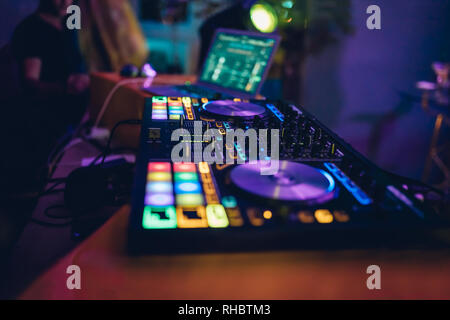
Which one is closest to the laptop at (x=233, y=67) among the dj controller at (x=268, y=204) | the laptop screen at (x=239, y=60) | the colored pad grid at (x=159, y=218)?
the laptop screen at (x=239, y=60)

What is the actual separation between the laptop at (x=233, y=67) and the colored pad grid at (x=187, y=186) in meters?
0.62

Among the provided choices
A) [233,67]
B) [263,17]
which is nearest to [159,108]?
[233,67]

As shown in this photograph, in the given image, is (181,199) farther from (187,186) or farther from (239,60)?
(239,60)

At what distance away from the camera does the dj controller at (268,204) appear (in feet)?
1.34

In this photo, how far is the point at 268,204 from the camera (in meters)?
0.45

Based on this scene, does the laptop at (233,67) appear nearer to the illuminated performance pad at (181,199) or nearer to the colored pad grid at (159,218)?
the illuminated performance pad at (181,199)

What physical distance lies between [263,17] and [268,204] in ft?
3.24

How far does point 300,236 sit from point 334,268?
0.06 m

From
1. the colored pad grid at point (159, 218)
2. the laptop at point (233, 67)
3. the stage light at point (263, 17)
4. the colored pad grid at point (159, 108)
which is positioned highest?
the stage light at point (263, 17)

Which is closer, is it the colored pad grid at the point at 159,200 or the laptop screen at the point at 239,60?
the colored pad grid at the point at 159,200

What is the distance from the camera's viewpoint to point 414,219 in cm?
44

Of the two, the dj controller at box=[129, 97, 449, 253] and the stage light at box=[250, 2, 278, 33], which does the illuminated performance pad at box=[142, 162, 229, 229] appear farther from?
the stage light at box=[250, 2, 278, 33]
